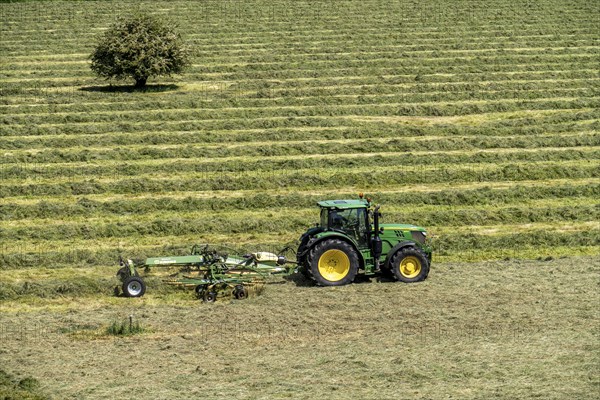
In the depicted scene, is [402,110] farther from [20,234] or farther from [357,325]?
[357,325]

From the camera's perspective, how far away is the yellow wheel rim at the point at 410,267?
821 inches

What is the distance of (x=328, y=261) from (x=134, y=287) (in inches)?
162

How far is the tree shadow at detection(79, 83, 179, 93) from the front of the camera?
4075cm

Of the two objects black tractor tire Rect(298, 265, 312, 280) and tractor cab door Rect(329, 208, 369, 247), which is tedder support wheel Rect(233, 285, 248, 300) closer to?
black tractor tire Rect(298, 265, 312, 280)

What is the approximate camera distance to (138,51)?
129 feet

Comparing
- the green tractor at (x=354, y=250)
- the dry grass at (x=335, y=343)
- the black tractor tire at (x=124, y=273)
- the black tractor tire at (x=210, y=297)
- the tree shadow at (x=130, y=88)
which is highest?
the tree shadow at (x=130, y=88)

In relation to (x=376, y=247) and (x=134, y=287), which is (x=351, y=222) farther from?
(x=134, y=287)

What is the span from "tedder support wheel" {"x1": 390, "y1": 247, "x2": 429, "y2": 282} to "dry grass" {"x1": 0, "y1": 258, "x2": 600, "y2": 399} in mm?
298

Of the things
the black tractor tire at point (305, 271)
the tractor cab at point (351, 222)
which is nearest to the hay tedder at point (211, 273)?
the black tractor tire at point (305, 271)

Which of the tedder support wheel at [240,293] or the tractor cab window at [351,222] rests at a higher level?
the tractor cab window at [351,222]

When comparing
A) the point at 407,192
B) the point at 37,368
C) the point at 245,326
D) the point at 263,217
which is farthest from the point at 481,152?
the point at 37,368

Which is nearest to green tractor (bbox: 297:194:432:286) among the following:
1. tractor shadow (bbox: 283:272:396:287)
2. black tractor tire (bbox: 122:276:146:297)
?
tractor shadow (bbox: 283:272:396:287)

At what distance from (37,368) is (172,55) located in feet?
84.2

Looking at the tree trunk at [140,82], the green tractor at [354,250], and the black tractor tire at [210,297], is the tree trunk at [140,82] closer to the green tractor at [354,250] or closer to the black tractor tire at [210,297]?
the green tractor at [354,250]
